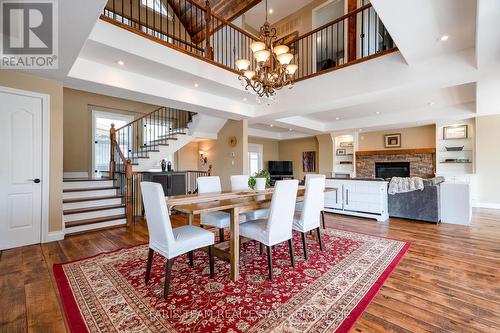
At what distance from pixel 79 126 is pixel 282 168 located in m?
7.61

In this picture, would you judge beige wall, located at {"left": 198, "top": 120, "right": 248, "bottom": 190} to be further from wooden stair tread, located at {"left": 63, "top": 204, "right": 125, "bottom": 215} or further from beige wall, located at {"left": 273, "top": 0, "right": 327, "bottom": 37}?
beige wall, located at {"left": 273, "top": 0, "right": 327, "bottom": 37}

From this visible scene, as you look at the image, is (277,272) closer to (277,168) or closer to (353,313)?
(353,313)

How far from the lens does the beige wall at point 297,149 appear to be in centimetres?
1023

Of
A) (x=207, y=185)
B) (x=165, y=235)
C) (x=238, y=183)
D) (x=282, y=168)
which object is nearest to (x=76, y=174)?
(x=207, y=185)

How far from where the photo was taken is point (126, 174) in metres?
4.67

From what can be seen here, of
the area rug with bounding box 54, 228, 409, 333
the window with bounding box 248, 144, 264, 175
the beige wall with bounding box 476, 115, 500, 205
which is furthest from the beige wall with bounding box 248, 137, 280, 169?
the area rug with bounding box 54, 228, 409, 333

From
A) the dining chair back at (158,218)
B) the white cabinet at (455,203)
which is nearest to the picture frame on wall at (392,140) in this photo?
the white cabinet at (455,203)

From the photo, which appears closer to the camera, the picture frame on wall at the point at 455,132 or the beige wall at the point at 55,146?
the beige wall at the point at 55,146

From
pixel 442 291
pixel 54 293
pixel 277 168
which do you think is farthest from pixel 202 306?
pixel 277 168

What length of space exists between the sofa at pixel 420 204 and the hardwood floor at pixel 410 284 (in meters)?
0.58

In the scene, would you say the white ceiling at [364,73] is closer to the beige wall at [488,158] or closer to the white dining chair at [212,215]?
the beige wall at [488,158]

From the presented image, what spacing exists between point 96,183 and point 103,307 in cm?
391

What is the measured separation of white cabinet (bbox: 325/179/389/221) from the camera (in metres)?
4.75

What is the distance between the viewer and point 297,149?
1073cm
